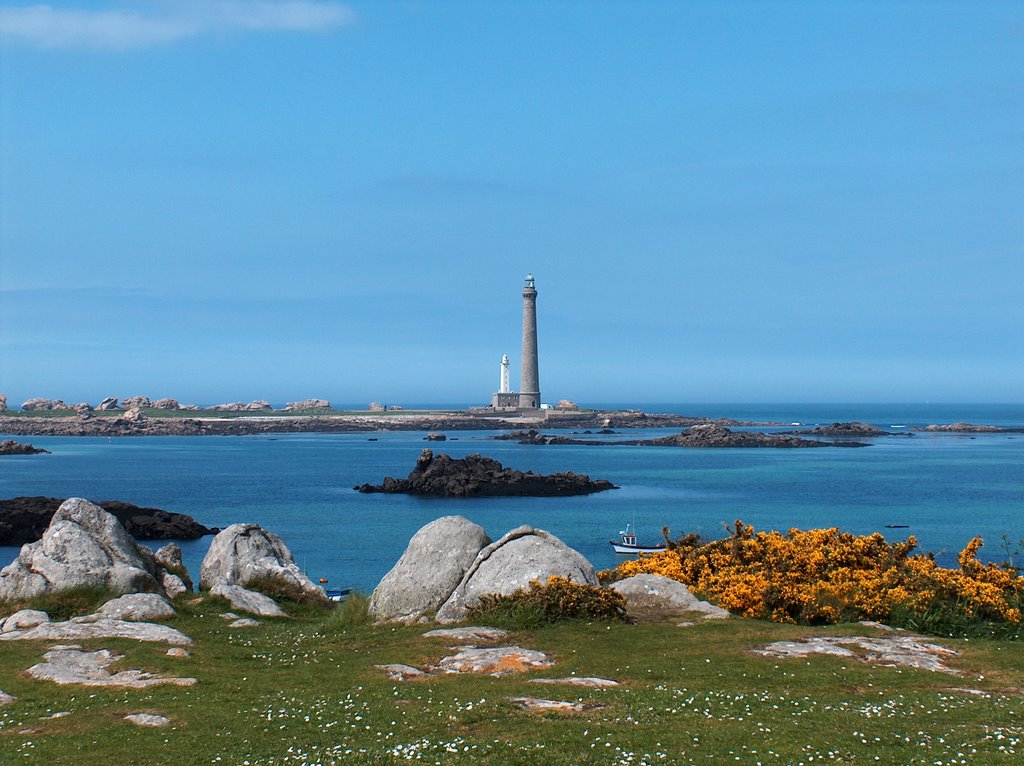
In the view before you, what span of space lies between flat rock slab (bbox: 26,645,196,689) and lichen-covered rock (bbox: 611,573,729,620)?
10136 mm

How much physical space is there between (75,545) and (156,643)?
842cm

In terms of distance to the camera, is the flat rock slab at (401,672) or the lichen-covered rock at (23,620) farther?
the lichen-covered rock at (23,620)

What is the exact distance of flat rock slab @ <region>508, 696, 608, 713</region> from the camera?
13.5 m

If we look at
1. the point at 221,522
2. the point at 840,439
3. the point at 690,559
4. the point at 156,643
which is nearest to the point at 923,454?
the point at 840,439

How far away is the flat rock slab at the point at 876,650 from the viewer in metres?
16.6

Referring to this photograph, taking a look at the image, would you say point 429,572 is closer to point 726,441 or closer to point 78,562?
point 78,562

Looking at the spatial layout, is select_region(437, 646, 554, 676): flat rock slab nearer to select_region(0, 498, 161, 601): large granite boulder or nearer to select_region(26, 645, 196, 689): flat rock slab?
select_region(26, 645, 196, 689): flat rock slab

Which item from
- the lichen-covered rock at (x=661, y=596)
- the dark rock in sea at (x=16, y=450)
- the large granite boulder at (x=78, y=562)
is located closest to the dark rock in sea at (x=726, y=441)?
the dark rock in sea at (x=16, y=450)

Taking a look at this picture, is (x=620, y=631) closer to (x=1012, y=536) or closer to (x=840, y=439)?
(x=1012, y=536)

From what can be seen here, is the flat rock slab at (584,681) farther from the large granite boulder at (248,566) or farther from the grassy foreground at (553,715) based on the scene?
the large granite boulder at (248,566)

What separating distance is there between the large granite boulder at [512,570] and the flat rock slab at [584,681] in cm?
582

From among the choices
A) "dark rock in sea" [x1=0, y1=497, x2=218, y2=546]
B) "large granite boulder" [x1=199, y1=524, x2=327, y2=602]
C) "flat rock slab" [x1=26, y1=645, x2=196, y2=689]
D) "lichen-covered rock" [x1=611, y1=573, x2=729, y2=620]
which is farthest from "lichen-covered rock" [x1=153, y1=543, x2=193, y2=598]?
"dark rock in sea" [x1=0, y1=497, x2=218, y2=546]

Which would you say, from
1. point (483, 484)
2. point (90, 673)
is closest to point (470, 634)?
point (90, 673)

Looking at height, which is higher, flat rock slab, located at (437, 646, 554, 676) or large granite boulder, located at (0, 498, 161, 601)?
large granite boulder, located at (0, 498, 161, 601)
